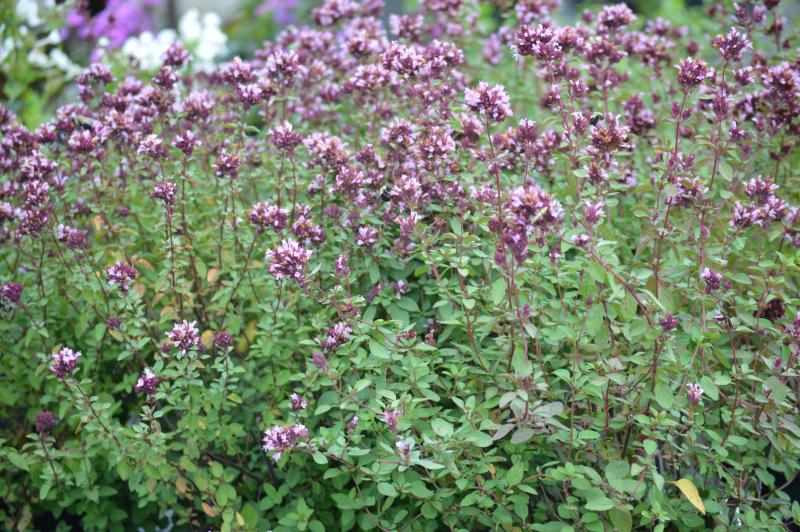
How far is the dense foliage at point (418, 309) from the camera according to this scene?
7.86 ft

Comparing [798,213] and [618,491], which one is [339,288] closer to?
[618,491]

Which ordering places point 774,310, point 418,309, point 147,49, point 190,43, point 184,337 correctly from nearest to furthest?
point 184,337 < point 774,310 < point 418,309 < point 147,49 < point 190,43

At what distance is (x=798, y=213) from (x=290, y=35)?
2689 millimetres

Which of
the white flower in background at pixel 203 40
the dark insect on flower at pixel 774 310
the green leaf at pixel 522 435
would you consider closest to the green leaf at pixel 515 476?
the green leaf at pixel 522 435

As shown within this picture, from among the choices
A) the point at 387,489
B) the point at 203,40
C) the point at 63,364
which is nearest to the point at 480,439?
the point at 387,489

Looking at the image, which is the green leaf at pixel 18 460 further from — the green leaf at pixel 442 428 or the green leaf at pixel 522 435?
the green leaf at pixel 522 435

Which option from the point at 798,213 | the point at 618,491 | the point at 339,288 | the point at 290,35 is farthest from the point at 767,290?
the point at 290,35

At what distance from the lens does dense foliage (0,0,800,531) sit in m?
2.40

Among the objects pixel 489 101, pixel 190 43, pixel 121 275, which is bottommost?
pixel 190 43

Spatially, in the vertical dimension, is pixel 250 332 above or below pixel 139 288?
below

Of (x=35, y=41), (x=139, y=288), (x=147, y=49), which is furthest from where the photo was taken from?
(x=35, y=41)

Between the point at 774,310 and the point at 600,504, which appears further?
the point at 774,310

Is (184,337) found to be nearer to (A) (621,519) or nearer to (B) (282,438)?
(B) (282,438)

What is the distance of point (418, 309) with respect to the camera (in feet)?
8.98
